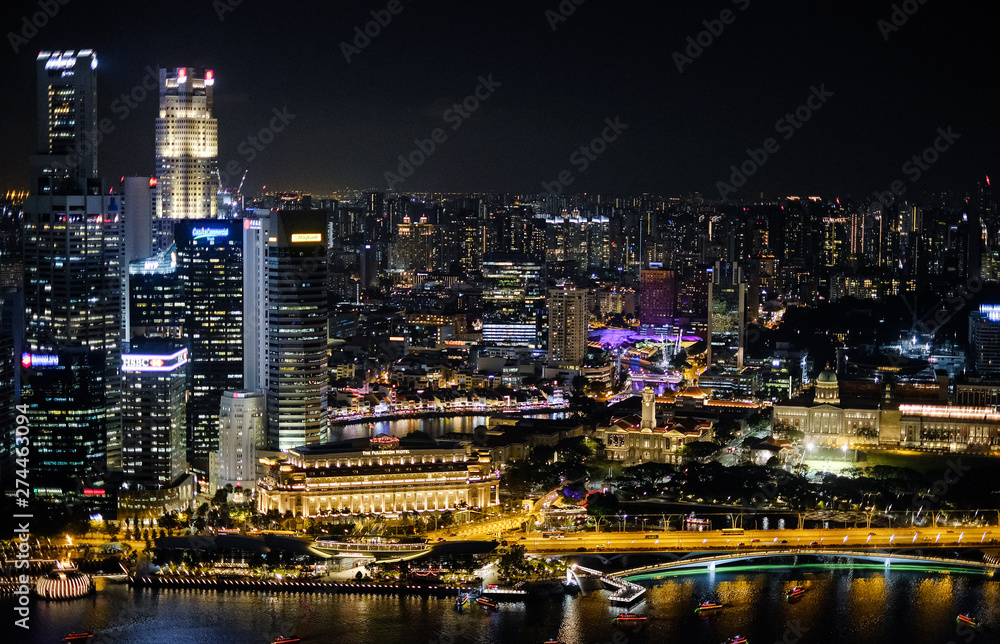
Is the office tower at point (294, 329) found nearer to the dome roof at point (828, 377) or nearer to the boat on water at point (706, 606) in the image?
the boat on water at point (706, 606)

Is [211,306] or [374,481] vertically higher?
[211,306]

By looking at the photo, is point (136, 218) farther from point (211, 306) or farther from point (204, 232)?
point (211, 306)

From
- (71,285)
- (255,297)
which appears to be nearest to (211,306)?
(255,297)

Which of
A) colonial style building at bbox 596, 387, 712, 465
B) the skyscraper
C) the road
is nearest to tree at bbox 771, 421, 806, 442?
colonial style building at bbox 596, 387, 712, 465

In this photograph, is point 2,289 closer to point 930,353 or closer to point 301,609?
point 301,609

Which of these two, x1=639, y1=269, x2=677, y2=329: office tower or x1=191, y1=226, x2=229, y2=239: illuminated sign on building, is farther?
x1=639, y1=269, x2=677, y2=329: office tower

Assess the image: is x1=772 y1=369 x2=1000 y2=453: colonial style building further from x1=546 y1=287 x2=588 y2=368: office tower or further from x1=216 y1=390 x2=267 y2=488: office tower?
x1=216 y1=390 x2=267 y2=488: office tower
